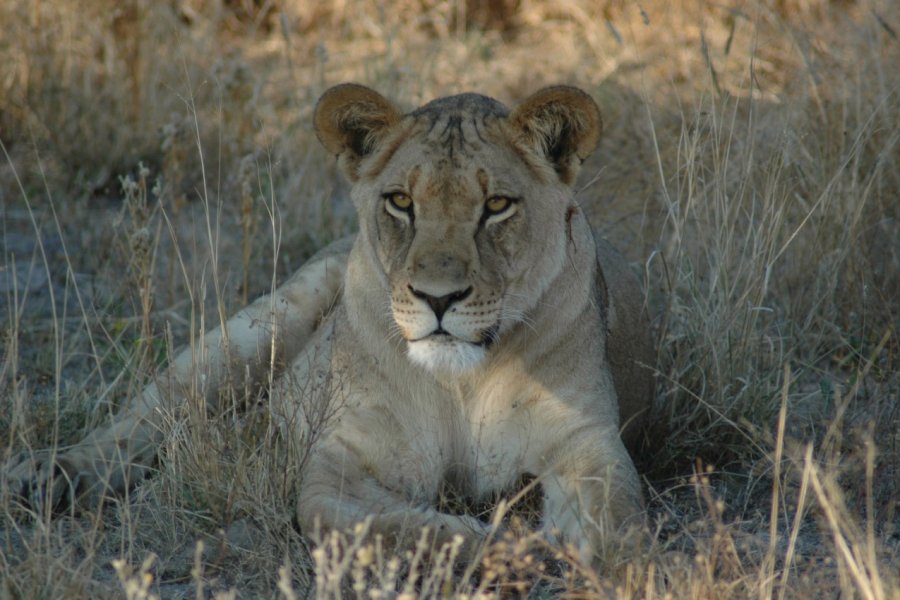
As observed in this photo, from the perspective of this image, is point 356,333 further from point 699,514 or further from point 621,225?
point 621,225

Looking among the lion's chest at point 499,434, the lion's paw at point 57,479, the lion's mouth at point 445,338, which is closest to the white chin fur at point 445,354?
the lion's mouth at point 445,338

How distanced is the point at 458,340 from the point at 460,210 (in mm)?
381

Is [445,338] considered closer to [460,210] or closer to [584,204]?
[460,210]

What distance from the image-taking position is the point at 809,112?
5980 millimetres

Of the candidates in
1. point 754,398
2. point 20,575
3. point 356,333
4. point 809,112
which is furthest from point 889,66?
point 20,575

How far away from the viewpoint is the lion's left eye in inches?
141

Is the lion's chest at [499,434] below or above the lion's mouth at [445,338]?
below

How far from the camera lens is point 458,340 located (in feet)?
11.1

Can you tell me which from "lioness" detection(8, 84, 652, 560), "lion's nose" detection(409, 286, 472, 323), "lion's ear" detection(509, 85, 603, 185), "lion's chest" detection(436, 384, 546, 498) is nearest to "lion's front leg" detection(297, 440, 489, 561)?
"lioness" detection(8, 84, 652, 560)

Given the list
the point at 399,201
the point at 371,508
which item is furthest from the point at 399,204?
the point at 371,508

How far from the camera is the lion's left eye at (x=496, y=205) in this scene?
359 centimetres

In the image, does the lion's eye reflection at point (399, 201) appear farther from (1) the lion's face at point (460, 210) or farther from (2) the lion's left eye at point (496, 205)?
(2) the lion's left eye at point (496, 205)

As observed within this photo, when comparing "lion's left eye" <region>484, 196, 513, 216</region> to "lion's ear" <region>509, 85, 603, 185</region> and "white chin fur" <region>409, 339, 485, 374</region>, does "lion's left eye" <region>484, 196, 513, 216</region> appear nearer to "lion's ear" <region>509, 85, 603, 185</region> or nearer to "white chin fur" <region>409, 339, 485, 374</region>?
"lion's ear" <region>509, 85, 603, 185</region>

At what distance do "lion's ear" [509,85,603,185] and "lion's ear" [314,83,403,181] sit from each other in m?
0.39
